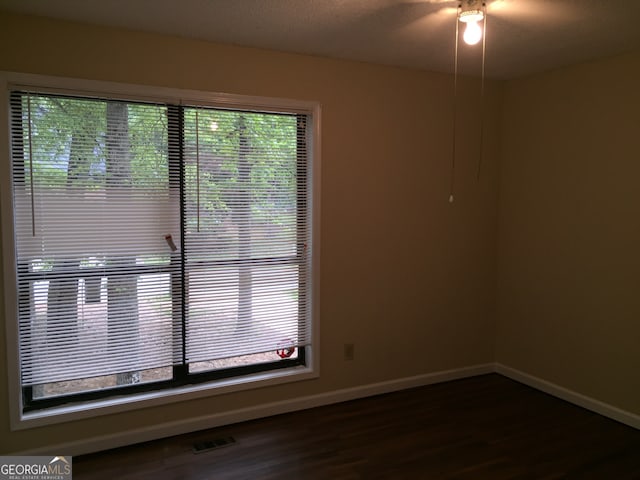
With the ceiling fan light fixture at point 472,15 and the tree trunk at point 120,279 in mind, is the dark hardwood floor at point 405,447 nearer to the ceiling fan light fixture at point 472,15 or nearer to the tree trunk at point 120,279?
the tree trunk at point 120,279

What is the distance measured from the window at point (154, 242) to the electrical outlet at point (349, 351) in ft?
0.98

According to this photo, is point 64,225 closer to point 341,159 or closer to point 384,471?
point 341,159

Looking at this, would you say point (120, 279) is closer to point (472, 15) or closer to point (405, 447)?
point (405, 447)

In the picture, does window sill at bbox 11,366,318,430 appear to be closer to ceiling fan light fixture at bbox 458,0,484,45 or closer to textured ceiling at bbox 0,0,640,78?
textured ceiling at bbox 0,0,640,78

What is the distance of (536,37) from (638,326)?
1.94 metres

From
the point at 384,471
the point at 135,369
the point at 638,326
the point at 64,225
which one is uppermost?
the point at 64,225

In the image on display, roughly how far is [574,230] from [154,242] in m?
2.91

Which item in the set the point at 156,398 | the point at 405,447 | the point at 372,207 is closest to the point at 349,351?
the point at 405,447

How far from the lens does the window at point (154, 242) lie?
2504 millimetres

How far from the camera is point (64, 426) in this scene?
8.47 ft

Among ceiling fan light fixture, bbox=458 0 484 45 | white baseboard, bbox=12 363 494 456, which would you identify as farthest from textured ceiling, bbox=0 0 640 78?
white baseboard, bbox=12 363 494 456

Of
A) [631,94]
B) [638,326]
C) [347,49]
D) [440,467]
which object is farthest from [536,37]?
[440,467]

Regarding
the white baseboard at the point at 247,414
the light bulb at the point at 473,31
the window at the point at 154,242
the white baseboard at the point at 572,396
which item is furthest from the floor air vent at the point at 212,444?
the light bulb at the point at 473,31

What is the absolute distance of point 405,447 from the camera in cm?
274
